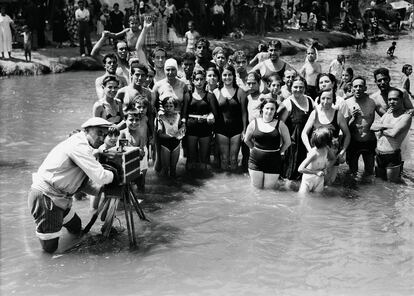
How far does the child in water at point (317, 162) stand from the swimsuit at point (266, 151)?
38 cm

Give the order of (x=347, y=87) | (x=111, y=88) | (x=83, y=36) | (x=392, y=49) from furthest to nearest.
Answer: (x=392, y=49) → (x=83, y=36) → (x=347, y=87) → (x=111, y=88)

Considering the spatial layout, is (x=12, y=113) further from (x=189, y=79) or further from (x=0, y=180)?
(x=189, y=79)

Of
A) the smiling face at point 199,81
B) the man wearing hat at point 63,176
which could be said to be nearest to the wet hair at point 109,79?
the smiling face at point 199,81

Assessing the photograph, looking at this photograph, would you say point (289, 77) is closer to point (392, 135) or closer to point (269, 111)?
point (269, 111)

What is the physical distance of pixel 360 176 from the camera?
8.77 meters

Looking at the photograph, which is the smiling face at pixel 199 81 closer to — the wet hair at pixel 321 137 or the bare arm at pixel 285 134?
the bare arm at pixel 285 134

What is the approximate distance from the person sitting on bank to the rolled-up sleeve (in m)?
4.30

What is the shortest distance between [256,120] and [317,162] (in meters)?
1.03

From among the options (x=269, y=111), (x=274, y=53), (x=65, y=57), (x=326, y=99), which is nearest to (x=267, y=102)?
(x=269, y=111)

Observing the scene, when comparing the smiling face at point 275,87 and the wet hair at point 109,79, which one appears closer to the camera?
the wet hair at point 109,79

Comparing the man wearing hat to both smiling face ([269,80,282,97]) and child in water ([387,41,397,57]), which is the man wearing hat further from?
child in water ([387,41,397,57])

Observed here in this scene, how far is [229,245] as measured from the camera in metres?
6.50

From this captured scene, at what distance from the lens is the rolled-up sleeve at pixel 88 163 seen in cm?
557

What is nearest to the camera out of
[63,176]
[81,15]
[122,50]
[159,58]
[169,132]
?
[63,176]
